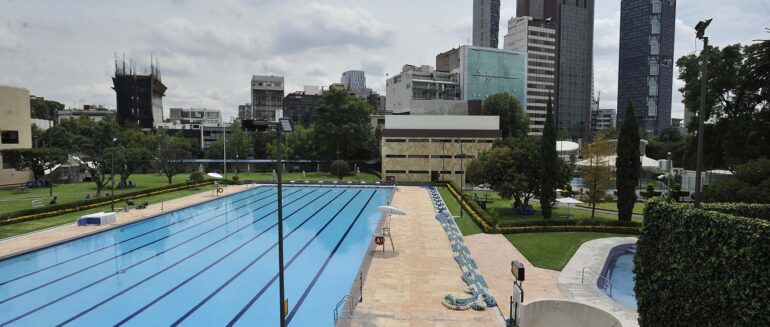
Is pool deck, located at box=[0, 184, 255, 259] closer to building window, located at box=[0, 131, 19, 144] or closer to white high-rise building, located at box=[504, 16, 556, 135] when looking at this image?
building window, located at box=[0, 131, 19, 144]

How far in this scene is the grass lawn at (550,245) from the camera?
1728cm

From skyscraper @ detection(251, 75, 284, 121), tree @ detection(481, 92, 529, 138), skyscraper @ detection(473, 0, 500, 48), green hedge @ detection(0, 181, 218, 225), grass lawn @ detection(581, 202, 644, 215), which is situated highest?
skyscraper @ detection(473, 0, 500, 48)

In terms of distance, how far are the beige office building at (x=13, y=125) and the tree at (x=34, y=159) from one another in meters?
1.71

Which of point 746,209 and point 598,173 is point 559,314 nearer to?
point 746,209

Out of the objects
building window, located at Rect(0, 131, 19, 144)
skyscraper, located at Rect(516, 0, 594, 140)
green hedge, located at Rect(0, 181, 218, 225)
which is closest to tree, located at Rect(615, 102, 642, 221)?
green hedge, located at Rect(0, 181, 218, 225)

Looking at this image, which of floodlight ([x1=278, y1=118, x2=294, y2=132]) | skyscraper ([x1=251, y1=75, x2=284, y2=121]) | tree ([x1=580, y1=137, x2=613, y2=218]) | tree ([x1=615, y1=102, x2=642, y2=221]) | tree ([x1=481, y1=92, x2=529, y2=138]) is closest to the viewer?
floodlight ([x1=278, y1=118, x2=294, y2=132])

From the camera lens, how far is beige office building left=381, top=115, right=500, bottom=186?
163 feet

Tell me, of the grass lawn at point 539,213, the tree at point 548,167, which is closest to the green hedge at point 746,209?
the tree at point 548,167

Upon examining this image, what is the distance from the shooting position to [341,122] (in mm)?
60719

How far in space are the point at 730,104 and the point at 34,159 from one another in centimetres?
6066

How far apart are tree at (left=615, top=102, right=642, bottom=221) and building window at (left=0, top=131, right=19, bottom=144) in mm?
54765

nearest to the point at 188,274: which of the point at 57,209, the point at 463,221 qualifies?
the point at 463,221

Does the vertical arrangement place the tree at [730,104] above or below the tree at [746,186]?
above

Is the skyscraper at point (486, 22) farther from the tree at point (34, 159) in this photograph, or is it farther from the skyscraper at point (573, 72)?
the tree at point (34, 159)
